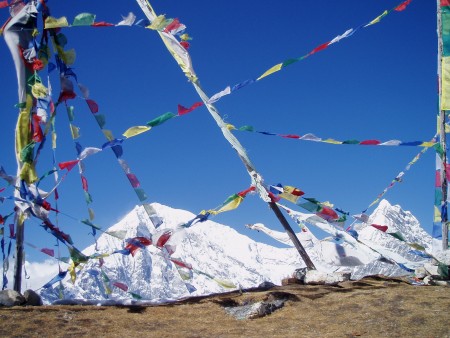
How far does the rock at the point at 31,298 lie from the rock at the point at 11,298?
82 millimetres

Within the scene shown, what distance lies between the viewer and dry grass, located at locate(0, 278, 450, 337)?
556 centimetres

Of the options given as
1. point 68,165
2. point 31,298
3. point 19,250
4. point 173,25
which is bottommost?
point 31,298

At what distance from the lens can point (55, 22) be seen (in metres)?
8.40

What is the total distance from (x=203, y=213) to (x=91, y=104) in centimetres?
337

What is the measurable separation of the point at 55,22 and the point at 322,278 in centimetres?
787

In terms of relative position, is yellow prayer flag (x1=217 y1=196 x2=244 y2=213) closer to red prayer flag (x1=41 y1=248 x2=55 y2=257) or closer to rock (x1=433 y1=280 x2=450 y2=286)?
red prayer flag (x1=41 y1=248 x2=55 y2=257)

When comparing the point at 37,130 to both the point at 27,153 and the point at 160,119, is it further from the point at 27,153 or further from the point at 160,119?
the point at 160,119

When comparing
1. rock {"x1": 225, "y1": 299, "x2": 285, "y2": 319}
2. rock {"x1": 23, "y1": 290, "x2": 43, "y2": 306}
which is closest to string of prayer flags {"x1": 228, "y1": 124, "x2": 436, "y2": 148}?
rock {"x1": 225, "y1": 299, "x2": 285, "y2": 319}

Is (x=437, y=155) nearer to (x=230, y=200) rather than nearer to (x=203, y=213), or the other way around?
(x=230, y=200)

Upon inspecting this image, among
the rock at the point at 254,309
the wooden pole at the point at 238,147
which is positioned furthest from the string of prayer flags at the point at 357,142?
the rock at the point at 254,309

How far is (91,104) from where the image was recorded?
872 centimetres

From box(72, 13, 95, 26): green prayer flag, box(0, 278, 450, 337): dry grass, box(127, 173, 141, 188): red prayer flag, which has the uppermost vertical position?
box(72, 13, 95, 26): green prayer flag

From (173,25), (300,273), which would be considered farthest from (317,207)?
(173,25)

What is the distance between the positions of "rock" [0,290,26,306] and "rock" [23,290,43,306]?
0.08 meters
